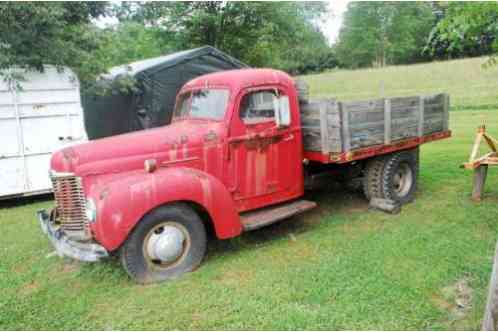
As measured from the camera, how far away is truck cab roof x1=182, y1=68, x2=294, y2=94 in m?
4.57

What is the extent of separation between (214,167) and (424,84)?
19.8 metres

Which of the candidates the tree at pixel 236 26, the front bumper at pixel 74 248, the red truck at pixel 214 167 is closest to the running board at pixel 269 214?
the red truck at pixel 214 167

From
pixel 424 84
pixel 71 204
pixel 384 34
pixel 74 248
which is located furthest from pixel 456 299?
pixel 384 34

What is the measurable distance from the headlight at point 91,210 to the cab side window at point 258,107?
1780 mm

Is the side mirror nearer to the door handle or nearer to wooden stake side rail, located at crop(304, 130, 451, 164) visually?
the door handle

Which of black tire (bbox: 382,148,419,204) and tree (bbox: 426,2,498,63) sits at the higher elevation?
tree (bbox: 426,2,498,63)

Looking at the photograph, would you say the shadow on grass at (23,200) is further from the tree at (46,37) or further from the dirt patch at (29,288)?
the dirt patch at (29,288)

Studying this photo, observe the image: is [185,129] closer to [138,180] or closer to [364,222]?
[138,180]

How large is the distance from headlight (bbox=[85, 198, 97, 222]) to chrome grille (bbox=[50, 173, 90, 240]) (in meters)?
0.20

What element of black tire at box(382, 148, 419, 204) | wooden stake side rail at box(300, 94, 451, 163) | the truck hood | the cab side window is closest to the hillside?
black tire at box(382, 148, 419, 204)

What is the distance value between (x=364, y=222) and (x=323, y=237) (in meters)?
0.77

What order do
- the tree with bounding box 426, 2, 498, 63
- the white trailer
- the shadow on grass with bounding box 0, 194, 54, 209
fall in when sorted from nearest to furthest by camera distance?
the tree with bounding box 426, 2, 498, 63
the white trailer
the shadow on grass with bounding box 0, 194, 54, 209

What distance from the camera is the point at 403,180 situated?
6105 millimetres

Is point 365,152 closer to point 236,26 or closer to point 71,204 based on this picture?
point 71,204
